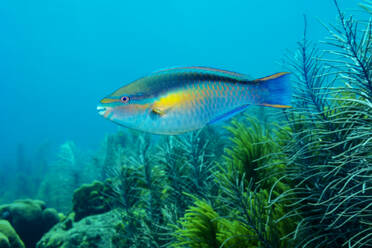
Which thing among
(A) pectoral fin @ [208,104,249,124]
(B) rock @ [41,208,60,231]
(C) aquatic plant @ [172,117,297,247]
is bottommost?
(B) rock @ [41,208,60,231]

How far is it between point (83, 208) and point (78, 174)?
218 inches

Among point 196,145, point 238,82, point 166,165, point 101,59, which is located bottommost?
point 166,165

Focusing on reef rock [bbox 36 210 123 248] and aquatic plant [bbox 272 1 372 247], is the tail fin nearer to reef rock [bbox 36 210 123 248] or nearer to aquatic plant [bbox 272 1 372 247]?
aquatic plant [bbox 272 1 372 247]

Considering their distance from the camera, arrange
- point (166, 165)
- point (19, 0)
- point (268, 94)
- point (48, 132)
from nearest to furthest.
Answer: point (268, 94) → point (166, 165) → point (19, 0) → point (48, 132)

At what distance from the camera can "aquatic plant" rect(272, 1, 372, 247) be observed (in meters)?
1.39

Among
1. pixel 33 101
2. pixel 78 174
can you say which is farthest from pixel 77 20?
pixel 78 174

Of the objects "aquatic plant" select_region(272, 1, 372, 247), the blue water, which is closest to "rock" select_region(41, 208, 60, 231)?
"aquatic plant" select_region(272, 1, 372, 247)

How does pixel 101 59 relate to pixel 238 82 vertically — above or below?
above

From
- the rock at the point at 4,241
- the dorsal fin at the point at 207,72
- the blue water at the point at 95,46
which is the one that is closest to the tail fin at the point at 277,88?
the dorsal fin at the point at 207,72

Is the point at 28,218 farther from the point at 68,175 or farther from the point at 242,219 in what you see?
the point at 242,219

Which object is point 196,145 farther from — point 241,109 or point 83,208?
→ point 83,208

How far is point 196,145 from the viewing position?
317 centimetres

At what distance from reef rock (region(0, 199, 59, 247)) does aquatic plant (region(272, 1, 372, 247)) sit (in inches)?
309

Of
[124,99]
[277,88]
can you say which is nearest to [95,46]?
[124,99]
